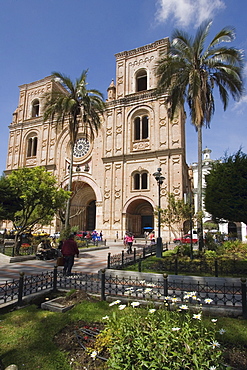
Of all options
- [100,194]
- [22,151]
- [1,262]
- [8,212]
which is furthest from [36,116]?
[1,262]

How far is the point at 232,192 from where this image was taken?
40.7ft

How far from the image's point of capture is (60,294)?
617cm

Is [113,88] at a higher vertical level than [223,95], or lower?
higher

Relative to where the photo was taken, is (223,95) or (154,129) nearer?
(223,95)

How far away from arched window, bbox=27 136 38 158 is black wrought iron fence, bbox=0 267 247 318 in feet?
107

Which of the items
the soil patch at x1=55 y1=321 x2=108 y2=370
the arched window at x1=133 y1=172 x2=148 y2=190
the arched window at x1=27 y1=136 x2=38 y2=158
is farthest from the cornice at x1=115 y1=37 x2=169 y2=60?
the soil patch at x1=55 y1=321 x2=108 y2=370

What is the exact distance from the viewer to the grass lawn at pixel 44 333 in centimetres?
323

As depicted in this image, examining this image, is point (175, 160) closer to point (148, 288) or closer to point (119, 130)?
point (119, 130)

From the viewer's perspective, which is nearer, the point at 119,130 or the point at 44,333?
the point at 44,333

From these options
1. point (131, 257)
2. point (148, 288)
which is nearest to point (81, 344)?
point (148, 288)

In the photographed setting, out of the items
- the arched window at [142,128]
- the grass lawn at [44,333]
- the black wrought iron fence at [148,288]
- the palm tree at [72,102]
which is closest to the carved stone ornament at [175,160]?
the arched window at [142,128]

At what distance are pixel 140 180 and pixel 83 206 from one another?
1069cm

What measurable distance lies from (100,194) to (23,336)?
26.3 meters

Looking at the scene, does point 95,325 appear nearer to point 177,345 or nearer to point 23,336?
point 23,336
